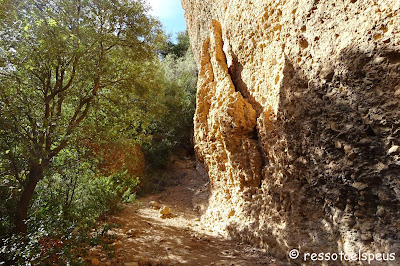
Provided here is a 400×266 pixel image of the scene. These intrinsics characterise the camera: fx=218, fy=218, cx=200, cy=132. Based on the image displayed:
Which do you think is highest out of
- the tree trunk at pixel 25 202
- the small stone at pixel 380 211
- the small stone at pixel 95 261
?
the small stone at pixel 380 211

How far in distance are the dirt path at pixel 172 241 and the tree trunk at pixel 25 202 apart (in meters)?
1.20

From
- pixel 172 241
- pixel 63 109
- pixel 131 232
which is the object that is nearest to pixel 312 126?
pixel 172 241

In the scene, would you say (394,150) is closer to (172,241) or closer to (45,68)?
(172,241)

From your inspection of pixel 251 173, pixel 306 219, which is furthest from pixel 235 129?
pixel 306 219

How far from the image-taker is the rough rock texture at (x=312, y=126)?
8.13 feet

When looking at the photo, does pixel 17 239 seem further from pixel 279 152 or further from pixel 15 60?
pixel 279 152

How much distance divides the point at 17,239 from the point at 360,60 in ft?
16.6

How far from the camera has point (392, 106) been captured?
7.81ft

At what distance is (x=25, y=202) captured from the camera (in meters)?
3.55

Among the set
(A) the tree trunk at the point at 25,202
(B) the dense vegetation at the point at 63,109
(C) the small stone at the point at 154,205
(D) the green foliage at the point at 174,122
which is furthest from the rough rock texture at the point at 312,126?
(D) the green foliage at the point at 174,122

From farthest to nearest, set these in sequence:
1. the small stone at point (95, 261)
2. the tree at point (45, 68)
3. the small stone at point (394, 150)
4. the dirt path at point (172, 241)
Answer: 1. the dirt path at point (172, 241)
2. the small stone at point (95, 261)
3. the tree at point (45, 68)
4. the small stone at point (394, 150)

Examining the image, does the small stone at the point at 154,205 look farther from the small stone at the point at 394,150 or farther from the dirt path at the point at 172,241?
the small stone at the point at 394,150

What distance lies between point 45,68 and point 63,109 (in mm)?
1145

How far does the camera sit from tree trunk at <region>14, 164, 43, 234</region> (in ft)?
11.1
